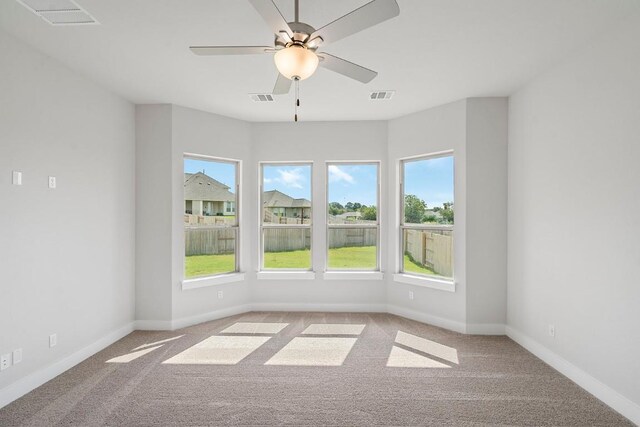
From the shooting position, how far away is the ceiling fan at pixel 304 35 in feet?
5.59

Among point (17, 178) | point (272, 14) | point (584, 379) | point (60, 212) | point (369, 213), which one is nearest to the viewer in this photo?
point (272, 14)

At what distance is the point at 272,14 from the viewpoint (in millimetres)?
1762

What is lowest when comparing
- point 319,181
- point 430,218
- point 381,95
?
point 430,218

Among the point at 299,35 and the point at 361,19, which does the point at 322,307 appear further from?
the point at 361,19

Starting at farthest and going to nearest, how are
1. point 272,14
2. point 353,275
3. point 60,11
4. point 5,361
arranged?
point 353,275 → point 5,361 → point 60,11 → point 272,14

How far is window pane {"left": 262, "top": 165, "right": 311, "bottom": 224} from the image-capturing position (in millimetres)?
5434

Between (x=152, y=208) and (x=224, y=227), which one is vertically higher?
(x=152, y=208)

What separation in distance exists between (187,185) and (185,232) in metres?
0.65

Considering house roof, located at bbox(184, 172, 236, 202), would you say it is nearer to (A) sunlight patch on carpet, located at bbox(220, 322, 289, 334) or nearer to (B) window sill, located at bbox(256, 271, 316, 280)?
(B) window sill, located at bbox(256, 271, 316, 280)

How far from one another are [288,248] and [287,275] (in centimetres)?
42

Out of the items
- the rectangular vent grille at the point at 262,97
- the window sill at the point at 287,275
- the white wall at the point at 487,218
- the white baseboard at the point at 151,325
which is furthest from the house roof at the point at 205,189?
the white wall at the point at 487,218

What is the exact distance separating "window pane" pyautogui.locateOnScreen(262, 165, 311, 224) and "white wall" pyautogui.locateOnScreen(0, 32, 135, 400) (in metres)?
1.89

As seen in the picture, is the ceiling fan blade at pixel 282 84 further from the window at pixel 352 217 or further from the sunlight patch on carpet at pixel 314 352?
the window at pixel 352 217

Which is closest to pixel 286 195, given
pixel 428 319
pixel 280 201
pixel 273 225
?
pixel 280 201
